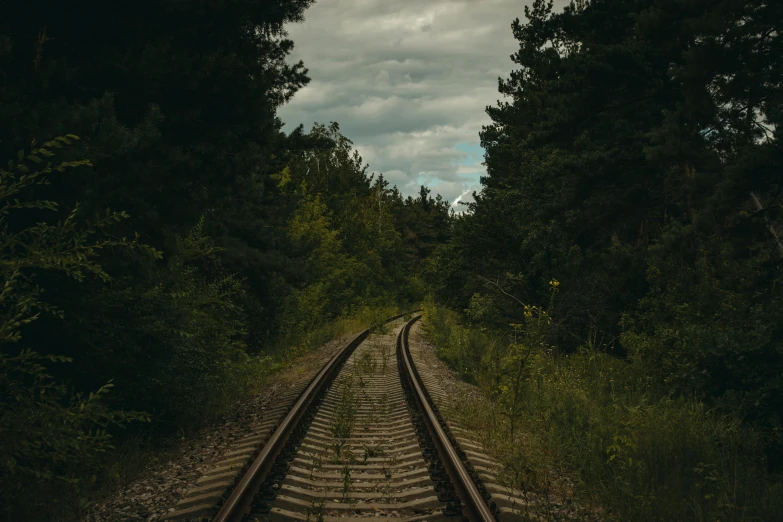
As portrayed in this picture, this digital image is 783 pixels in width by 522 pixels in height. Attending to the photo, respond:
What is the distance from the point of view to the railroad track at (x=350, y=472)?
15.7 ft

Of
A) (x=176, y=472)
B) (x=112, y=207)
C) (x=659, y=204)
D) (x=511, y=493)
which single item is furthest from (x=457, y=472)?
(x=659, y=204)

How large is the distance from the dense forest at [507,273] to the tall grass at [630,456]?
41 millimetres

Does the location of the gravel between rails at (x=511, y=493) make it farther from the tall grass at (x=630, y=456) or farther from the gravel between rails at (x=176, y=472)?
Answer: the gravel between rails at (x=176, y=472)

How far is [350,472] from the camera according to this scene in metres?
5.88

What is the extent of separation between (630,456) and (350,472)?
3043 mm

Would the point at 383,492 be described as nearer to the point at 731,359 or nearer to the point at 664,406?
the point at 664,406

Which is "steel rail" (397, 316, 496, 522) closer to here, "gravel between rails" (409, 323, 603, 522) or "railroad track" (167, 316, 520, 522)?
"railroad track" (167, 316, 520, 522)

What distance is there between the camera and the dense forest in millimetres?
5137

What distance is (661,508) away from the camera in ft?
15.6

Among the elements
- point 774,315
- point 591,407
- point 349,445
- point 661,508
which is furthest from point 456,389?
point 661,508

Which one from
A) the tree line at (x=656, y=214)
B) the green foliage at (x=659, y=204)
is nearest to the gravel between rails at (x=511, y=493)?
the tree line at (x=656, y=214)

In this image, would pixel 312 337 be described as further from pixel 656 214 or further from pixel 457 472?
pixel 457 472

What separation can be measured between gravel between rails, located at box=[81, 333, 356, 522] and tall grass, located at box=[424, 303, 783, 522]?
334 cm

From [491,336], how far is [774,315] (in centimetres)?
1038
